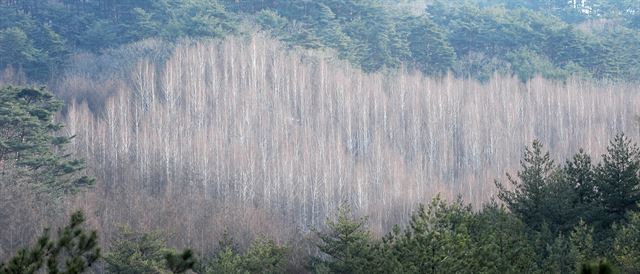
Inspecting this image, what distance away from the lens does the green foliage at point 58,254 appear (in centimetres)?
678

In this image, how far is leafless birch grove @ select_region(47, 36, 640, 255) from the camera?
1487 inches

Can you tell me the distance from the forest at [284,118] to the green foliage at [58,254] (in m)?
11.1

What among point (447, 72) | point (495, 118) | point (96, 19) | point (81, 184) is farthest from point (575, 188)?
point (96, 19)

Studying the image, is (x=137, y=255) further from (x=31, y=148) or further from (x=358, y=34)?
(x=358, y=34)

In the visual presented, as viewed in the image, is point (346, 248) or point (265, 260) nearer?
point (346, 248)

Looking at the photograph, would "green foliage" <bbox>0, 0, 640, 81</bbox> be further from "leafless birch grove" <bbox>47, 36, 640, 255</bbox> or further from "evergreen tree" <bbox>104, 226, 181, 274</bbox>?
"evergreen tree" <bbox>104, 226, 181, 274</bbox>

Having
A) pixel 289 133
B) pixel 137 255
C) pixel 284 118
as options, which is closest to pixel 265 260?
pixel 137 255

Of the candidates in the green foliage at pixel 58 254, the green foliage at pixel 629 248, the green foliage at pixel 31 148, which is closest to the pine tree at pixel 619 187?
the green foliage at pixel 629 248

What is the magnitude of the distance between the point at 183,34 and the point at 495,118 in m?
22.9

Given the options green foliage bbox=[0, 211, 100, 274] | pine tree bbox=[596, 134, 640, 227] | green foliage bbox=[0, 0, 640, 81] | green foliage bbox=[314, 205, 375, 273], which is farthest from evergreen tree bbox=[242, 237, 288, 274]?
green foliage bbox=[0, 0, 640, 81]

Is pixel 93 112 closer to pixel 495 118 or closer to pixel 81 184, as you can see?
pixel 81 184

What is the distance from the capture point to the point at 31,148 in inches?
1248

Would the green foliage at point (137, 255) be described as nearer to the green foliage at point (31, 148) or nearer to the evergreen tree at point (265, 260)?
the evergreen tree at point (265, 260)

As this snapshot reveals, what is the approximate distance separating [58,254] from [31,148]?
26730 mm
